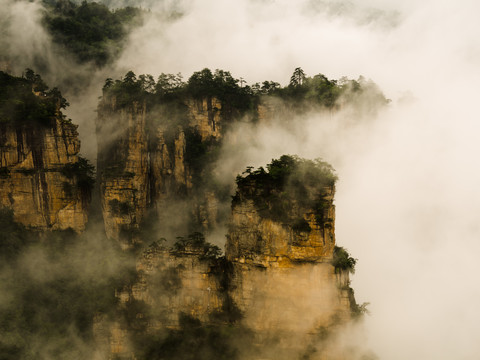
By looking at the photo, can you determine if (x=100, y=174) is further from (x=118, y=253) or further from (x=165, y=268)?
(x=165, y=268)

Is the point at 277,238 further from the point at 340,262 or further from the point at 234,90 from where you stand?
the point at 234,90

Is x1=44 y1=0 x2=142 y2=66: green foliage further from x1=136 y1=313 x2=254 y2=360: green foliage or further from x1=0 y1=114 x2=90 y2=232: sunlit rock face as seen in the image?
x1=136 y1=313 x2=254 y2=360: green foliage

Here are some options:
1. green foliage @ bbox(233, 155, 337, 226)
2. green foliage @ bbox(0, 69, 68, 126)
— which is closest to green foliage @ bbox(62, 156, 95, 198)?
green foliage @ bbox(0, 69, 68, 126)

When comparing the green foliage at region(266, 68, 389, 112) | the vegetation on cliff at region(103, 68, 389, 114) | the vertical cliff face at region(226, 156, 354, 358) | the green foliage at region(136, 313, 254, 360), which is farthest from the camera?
the green foliage at region(266, 68, 389, 112)

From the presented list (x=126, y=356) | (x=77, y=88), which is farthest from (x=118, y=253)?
(x=77, y=88)

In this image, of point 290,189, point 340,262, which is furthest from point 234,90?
point 340,262
